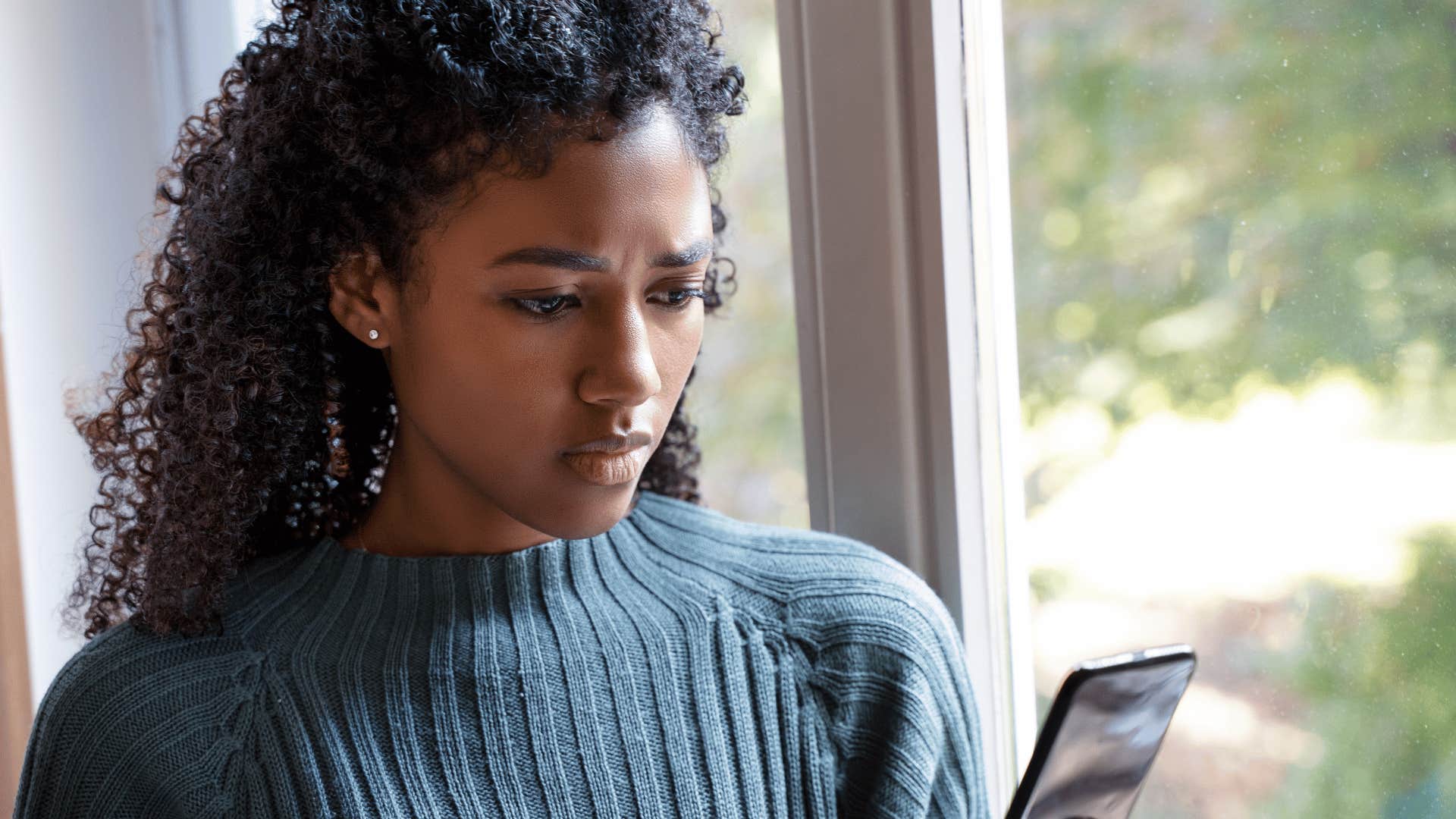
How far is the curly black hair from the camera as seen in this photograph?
0.81 meters

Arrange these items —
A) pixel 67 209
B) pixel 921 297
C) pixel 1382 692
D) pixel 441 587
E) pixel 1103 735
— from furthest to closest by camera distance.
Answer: pixel 67 209 < pixel 921 297 < pixel 441 587 < pixel 1382 692 < pixel 1103 735

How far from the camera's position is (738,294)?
1.22m

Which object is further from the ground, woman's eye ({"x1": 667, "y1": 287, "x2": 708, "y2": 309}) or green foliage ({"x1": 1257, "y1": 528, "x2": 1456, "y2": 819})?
woman's eye ({"x1": 667, "y1": 287, "x2": 708, "y2": 309})

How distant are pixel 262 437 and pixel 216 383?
0.05m

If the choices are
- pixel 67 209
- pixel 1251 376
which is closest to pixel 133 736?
pixel 67 209

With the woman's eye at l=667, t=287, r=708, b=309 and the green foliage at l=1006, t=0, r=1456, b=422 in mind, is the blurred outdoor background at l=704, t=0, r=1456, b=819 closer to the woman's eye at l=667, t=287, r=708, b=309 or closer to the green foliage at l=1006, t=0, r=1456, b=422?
the green foliage at l=1006, t=0, r=1456, b=422

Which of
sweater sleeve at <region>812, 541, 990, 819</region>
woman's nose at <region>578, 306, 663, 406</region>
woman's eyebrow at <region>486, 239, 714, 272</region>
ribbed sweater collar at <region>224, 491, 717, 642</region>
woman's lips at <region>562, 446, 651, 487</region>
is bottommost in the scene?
sweater sleeve at <region>812, 541, 990, 819</region>

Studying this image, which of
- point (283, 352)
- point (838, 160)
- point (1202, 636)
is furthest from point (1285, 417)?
point (283, 352)

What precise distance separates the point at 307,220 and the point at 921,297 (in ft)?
1.59

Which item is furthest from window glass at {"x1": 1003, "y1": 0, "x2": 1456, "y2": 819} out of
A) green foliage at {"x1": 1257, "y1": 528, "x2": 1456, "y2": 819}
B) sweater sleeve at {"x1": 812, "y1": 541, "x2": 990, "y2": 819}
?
sweater sleeve at {"x1": 812, "y1": 541, "x2": 990, "y2": 819}

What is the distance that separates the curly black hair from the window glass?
0.29 m

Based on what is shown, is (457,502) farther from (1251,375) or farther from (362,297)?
(1251,375)

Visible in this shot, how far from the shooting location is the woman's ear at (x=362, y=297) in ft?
2.85

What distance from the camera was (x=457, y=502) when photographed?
0.95 meters
